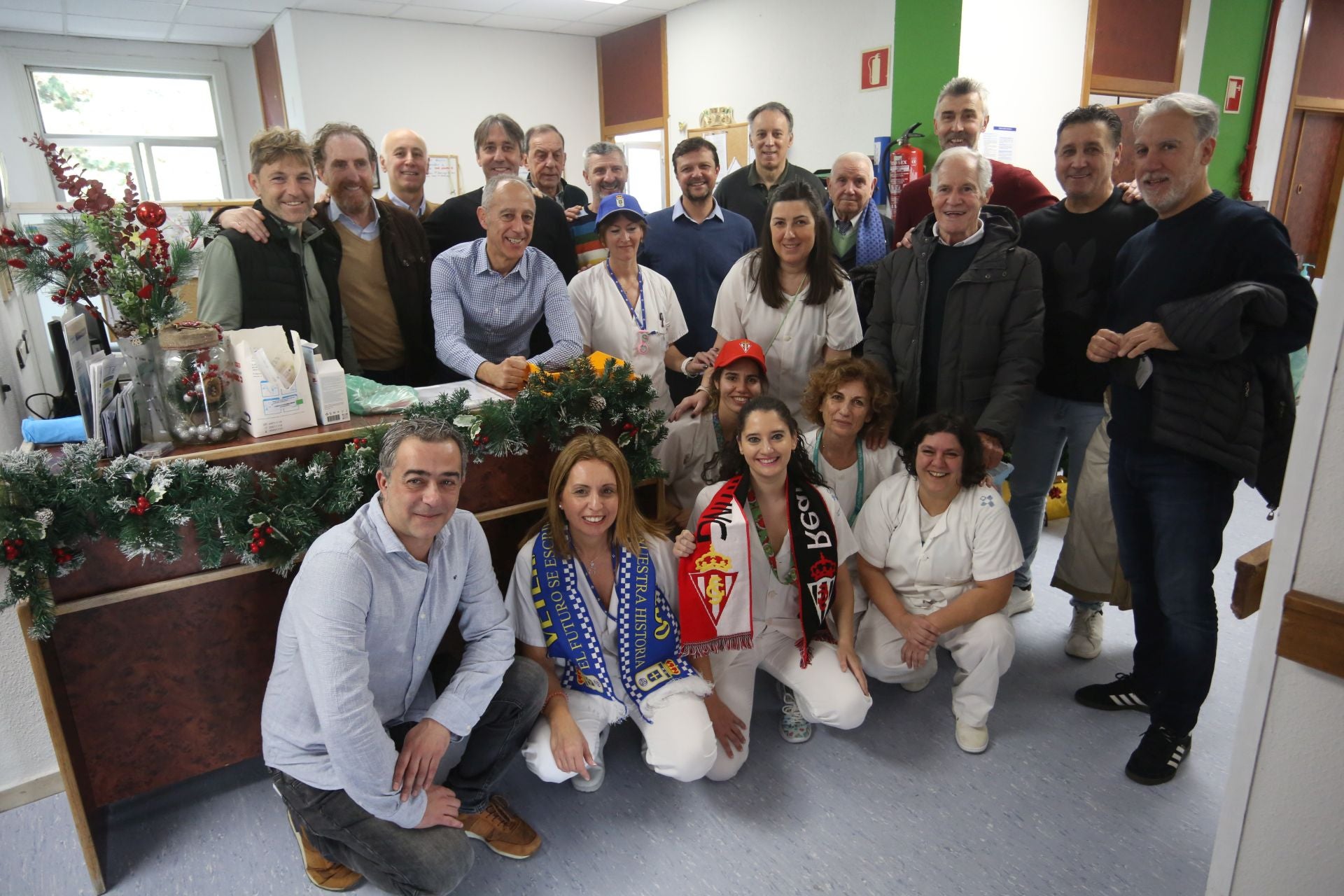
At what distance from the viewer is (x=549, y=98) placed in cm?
810

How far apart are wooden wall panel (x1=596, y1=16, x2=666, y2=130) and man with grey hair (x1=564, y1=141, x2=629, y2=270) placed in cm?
435

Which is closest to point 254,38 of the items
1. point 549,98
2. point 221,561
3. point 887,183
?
point 549,98

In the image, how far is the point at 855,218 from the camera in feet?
11.2

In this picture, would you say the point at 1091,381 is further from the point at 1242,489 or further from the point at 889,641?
the point at 1242,489

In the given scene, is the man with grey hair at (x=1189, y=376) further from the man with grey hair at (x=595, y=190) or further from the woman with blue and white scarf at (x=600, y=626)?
the man with grey hair at (x=595, y=190)

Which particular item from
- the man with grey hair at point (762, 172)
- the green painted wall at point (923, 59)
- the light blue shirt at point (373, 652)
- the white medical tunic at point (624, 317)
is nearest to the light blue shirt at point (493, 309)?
the white medical tunic at point (624, 317)

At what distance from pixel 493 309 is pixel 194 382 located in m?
0.97

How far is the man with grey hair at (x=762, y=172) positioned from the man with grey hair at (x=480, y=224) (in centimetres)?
89

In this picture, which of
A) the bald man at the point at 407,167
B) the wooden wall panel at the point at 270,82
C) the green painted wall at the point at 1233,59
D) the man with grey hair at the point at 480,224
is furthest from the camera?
the wooden wall panel at the point at 270,82

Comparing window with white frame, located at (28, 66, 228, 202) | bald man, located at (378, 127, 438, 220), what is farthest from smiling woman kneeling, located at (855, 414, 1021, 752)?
window with white frame, located at (28, 66, 228, 202)

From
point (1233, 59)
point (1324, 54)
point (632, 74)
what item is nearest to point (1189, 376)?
point (1233, 59)

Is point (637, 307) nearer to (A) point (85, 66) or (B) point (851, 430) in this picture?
(B) point (851, 430)

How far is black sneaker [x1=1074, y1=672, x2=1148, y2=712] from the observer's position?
247 cm

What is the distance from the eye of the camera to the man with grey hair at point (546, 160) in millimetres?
3500
